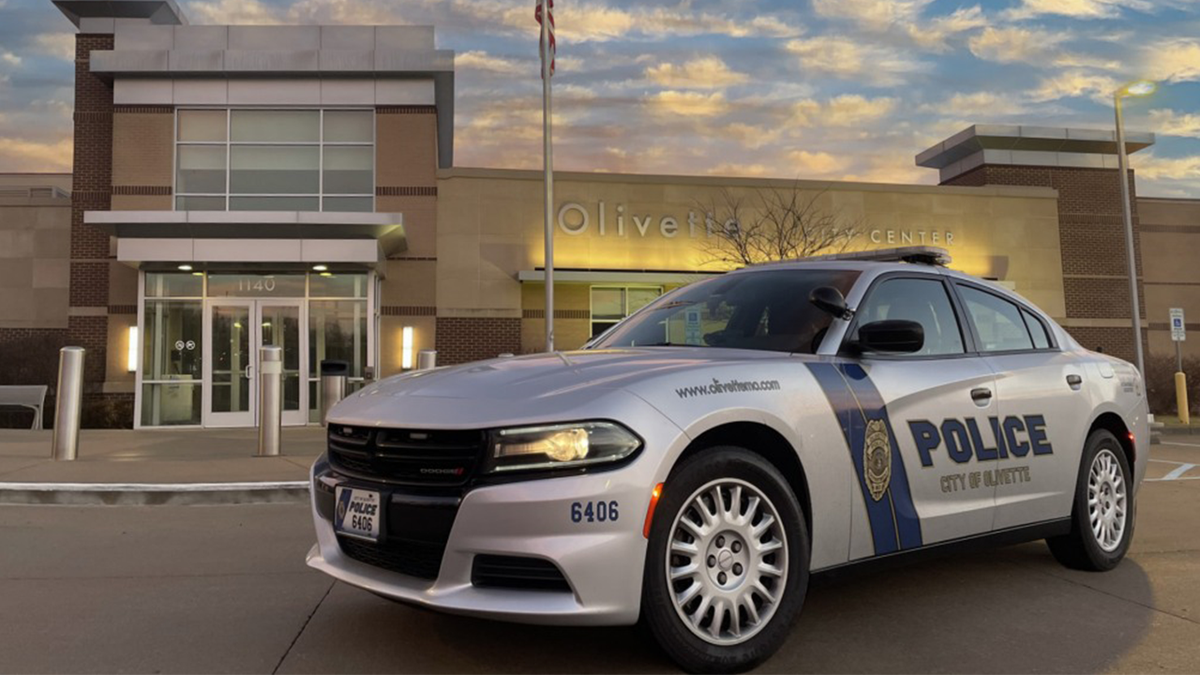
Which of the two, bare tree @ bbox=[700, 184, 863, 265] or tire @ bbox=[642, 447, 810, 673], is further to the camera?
bare tree @ bbox=[700, 184, 863, 265]

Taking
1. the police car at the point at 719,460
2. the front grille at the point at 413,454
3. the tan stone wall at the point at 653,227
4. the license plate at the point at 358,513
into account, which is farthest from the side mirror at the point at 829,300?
the tan stone wall at the point at 653,227

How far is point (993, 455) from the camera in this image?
13.8ft

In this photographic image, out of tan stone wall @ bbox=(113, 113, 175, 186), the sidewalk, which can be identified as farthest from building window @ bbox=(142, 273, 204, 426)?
the sidewalk

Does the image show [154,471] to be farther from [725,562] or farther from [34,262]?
[34,262]

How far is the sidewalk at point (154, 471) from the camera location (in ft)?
25.8

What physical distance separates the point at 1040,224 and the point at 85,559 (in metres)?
25.9

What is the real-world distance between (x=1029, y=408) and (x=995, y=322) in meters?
0.54

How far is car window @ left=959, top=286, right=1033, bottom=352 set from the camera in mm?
4629

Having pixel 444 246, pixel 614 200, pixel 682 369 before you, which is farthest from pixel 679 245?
pixel 682 369

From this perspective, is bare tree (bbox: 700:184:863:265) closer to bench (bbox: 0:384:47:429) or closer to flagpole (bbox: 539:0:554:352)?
flagpole (bbox: 539:0:554:352)

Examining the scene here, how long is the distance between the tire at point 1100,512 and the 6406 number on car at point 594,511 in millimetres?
3106

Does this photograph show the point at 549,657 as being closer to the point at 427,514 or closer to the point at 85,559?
the point at 427,514

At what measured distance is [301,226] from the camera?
17.5 metres

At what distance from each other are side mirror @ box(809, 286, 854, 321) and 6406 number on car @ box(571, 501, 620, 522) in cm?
150
